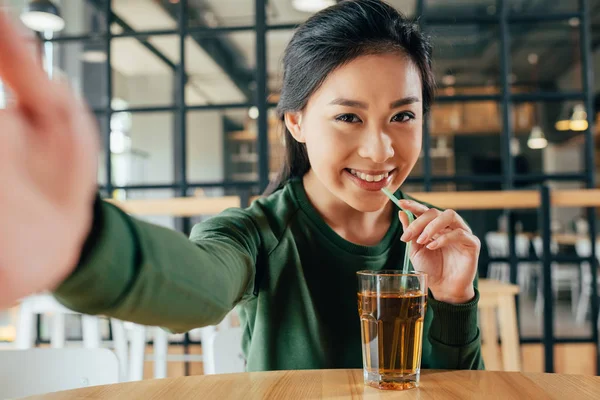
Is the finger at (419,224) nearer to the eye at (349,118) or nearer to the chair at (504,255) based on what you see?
the eye at (349,118)

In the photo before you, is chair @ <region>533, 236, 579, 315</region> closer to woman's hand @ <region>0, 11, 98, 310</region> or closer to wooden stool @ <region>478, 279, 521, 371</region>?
wooden stool @ <region>478, 279, 521, 371</region>

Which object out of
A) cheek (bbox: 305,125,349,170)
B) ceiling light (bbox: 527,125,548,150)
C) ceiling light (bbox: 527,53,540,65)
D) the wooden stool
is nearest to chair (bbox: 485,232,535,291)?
ceiling light (bbox: 527,125,548,150)

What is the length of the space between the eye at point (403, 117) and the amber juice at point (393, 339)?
1.21 ft

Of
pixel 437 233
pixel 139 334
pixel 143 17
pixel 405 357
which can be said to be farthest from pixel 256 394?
pixel 143 17

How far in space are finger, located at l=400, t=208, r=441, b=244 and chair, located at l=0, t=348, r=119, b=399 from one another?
596mm

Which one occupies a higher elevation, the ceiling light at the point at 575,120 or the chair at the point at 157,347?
the ceiling light at the point at 575,120

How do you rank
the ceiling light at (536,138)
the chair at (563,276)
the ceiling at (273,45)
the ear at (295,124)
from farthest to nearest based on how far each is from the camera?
1. the ceiling light at (536,138)
2. the chair at (563,276)
3. the ceiling at (273,45)
4. the ear at (295,124)

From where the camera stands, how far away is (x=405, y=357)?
0.76m

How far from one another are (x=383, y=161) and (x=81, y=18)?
483cm

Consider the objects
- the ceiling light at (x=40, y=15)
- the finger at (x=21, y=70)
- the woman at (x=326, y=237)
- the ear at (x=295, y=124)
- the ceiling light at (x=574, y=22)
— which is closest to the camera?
the finger at (x=21, y=70)

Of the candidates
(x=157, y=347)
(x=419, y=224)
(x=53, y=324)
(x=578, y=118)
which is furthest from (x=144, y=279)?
(x=578, y=118)

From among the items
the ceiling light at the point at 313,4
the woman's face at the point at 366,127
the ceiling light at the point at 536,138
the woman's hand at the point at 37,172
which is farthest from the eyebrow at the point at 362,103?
the ceiling light at the point at 536,138

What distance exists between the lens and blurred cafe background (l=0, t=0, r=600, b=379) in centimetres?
304

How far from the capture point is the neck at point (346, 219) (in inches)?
47.9
